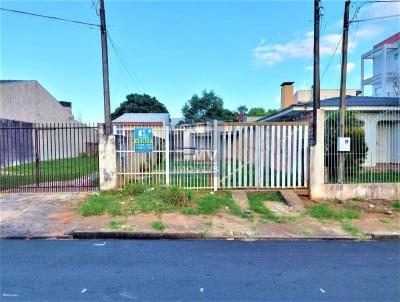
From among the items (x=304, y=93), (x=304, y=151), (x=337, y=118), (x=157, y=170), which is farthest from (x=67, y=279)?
(x=304, y=93)

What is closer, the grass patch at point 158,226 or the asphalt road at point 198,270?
the asphalt road at point 198,270

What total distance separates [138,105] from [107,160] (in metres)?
47.5

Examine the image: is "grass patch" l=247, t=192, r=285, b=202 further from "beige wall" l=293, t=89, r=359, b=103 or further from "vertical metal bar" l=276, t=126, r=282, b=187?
"beige wall" l=293, t=89, r=359, b=103

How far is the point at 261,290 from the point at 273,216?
3928 millimetres

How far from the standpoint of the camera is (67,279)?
421 centimetres

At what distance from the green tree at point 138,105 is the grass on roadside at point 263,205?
4767cm

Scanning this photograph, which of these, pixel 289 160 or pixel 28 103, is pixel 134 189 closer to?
pixel 289 160

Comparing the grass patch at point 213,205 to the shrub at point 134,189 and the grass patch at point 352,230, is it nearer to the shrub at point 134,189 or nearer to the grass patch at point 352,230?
the shrub at point 134,189

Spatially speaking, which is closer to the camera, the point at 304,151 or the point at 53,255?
the point at 53,255

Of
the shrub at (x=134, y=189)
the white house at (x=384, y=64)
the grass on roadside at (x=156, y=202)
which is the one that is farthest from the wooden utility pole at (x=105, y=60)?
the white house at (x=384, y=64)

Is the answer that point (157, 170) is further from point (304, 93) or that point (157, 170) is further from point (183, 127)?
point (304, 93)

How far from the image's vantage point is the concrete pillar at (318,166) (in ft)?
30.6

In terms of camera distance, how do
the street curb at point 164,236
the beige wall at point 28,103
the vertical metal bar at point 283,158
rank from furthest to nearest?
the beige wall at point 28,103
the vertical metal bar at point 283,158
the street curb at point 164,236

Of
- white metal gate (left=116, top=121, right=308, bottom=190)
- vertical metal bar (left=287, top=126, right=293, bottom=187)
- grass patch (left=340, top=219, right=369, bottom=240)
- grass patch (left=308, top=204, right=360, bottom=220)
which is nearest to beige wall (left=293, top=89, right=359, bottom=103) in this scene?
vertical metal bar (left=287, top=126, right=293, bottom=187)
